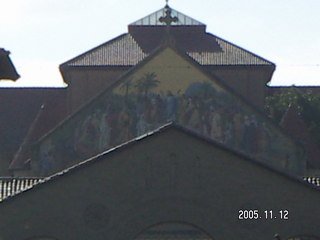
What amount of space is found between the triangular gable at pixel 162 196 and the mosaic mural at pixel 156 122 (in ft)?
30.4

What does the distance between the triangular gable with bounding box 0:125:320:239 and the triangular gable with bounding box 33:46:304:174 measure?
9.29 meters

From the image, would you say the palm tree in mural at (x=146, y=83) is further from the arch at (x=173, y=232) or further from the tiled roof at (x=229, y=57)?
the arch at (x=173, y=232)

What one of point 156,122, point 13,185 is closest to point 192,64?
point 156,122

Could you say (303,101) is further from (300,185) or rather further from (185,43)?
(300,185)

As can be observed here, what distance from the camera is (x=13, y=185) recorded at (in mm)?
35750

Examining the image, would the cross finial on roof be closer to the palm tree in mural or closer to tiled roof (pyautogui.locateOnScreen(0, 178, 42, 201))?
the palm tree in mural

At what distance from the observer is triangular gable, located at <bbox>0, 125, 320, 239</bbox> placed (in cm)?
3409

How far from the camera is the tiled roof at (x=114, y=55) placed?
53.4 meters

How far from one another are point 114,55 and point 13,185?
1937 centimetres

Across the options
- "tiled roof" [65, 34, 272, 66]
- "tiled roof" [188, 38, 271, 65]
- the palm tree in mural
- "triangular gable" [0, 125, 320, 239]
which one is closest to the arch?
"triangular gable" [0, 125, 320, 239]

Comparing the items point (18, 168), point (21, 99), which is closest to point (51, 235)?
point (18, 168)

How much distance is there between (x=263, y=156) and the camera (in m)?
44.3
